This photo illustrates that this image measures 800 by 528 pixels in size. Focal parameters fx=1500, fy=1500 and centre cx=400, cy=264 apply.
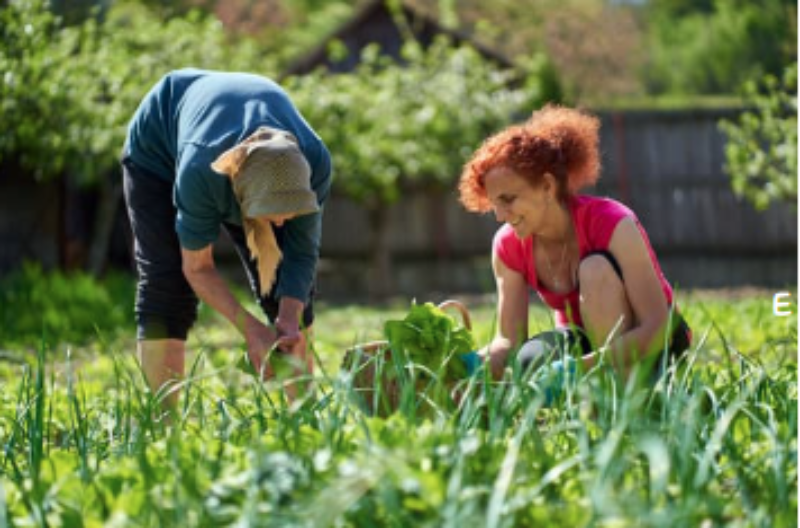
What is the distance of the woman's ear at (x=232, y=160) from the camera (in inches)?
152

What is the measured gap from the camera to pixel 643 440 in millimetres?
2256

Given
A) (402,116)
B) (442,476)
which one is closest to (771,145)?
(402,116)

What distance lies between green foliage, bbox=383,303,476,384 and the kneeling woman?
0.45 ft

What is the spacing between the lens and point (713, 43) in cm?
3616

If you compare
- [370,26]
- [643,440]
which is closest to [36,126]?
[643,440]

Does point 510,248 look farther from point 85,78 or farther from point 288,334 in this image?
point 85,78

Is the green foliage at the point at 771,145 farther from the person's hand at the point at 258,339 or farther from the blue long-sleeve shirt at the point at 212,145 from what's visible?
the person's hand at the point at 258,339

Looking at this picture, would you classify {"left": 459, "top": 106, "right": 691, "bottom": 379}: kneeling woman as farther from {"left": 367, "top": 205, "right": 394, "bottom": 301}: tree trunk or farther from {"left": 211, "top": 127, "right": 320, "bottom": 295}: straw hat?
{"left": 367, "top": 205, "right": 394, "bottom": 301}: tree trunk

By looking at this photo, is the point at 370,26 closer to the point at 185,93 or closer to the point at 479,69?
the point at 479,69

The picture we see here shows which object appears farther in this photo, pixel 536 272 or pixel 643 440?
pixel 536 272

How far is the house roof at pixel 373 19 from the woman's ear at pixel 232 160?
666 inches

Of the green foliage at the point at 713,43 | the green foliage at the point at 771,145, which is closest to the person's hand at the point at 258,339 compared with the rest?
the green foliage at the point at 771,145

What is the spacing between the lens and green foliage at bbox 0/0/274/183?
22.9 feet

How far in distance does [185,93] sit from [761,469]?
2.40m
